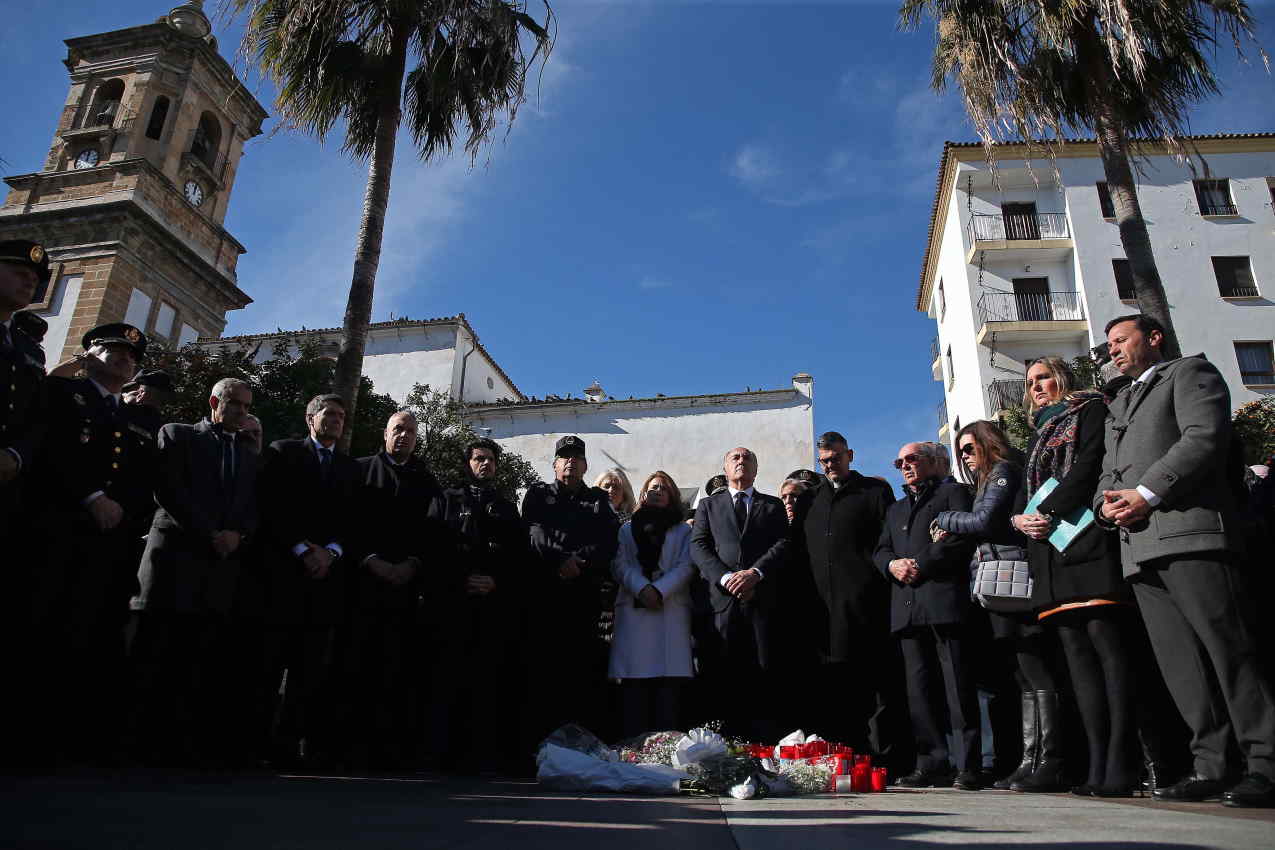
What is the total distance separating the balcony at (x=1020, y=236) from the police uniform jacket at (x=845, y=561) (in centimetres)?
2077

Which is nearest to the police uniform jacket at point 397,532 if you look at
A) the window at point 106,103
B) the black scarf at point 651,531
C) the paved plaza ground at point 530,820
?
the black scarf at point 651,531

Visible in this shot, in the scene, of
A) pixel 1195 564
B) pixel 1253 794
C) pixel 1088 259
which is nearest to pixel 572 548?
pixel 1195 564

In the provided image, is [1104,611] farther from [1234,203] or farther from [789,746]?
[1234,203]

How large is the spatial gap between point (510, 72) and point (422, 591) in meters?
6.31

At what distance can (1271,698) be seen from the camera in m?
2.46

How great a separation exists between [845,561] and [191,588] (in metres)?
3.36

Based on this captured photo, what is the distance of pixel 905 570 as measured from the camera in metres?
3.95

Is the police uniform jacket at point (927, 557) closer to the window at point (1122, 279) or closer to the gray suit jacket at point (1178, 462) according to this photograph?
the gray suit jacket at point (1178, 462)

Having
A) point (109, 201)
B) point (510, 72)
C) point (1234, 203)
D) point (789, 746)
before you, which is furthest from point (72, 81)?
point (1234, 203)

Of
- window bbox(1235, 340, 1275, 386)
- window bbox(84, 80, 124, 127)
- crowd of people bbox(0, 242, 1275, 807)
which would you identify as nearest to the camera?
crowd of people bbox(0, 242, 1275, 807)

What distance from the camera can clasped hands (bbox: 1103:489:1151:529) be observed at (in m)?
2.77

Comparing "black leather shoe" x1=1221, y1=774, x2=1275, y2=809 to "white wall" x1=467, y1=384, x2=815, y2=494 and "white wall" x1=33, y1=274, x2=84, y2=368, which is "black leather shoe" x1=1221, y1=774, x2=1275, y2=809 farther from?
"white wall" x1=33, y1=274, x2=84, y2=368

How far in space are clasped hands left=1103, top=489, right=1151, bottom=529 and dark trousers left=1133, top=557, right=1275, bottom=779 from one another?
0.19 metres

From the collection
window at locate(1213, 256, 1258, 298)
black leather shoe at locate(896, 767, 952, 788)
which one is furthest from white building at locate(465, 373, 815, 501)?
black leather shoe at locate(896, 767, 952, 788)
